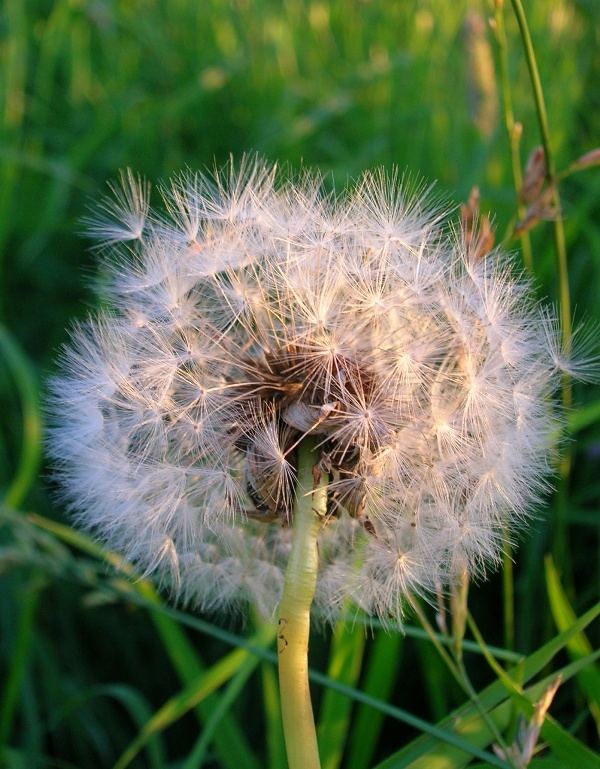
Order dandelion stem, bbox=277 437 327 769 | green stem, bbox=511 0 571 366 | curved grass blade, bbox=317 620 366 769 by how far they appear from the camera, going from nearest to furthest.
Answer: dandelion stem, bbox=277 437 327 769 < green stem, bbox=511 0 571 366 < curved grass blade, bbox=317 620 366 769

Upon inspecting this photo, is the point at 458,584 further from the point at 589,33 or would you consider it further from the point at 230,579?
the point at 589,33

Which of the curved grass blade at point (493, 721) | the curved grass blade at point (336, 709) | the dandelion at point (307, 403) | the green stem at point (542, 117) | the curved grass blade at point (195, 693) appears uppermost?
the green stem at point (542, 117)

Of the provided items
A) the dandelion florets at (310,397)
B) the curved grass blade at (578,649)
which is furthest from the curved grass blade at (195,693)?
the curved grass blade at (578,649)

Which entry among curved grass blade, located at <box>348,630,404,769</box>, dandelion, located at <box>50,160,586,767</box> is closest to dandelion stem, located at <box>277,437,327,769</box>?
dandelion, located at <box>50,160,586,767</box>

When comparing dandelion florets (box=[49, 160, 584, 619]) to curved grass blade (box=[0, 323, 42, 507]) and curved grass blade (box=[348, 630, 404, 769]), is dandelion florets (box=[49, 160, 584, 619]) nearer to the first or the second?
curved grass blade (box=[348, 630, 404, 769])

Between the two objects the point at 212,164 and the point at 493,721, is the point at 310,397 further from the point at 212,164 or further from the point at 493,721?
the point at 212,164

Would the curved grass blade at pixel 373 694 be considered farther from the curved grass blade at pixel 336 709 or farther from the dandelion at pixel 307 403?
the dandelion at pixel 307 403

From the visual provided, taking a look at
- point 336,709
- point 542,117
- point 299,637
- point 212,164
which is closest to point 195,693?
point 336,709
